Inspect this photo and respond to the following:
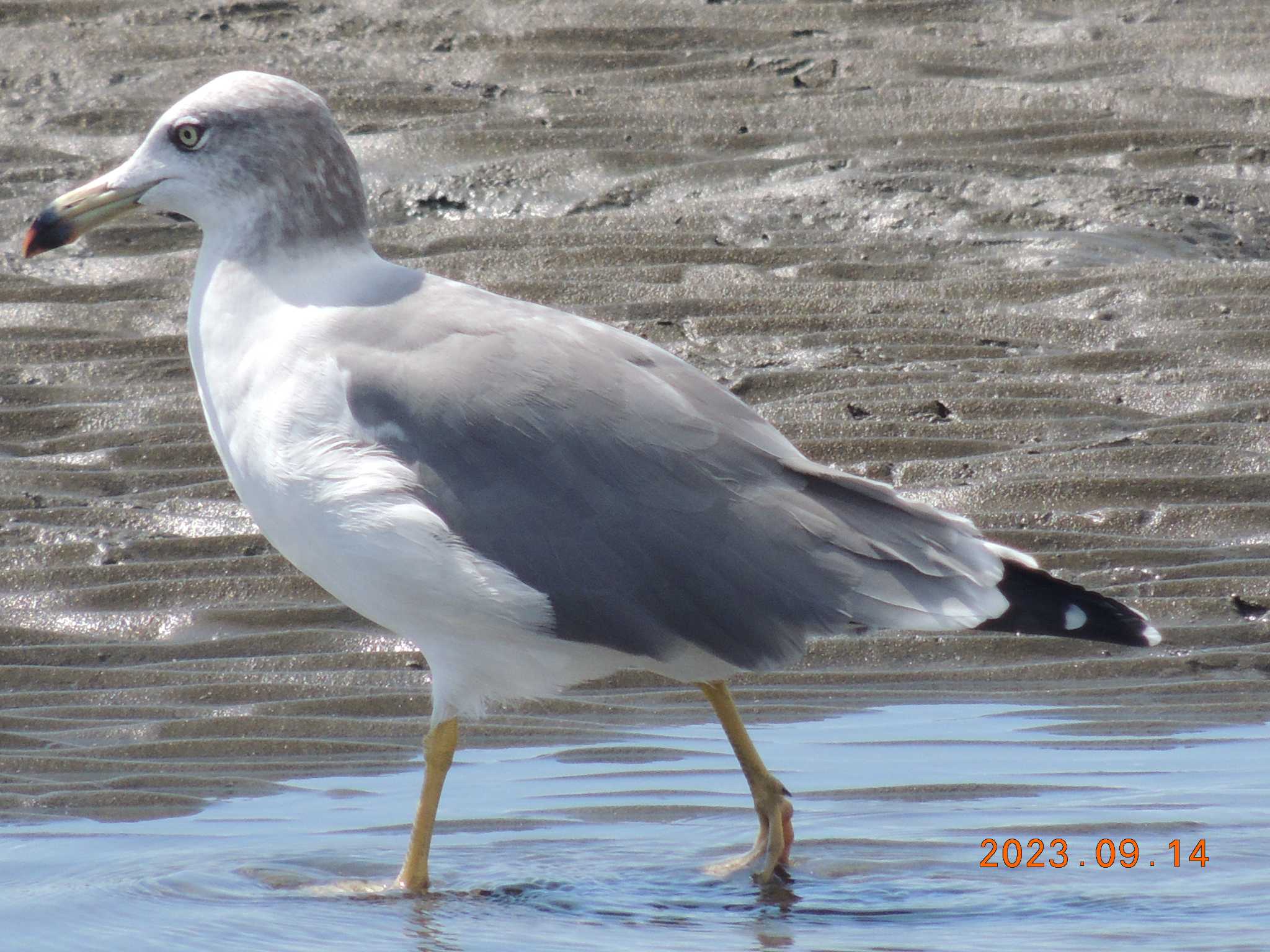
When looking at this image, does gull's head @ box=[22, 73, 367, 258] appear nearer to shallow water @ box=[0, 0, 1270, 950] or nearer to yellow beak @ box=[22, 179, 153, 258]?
yellow beak @ box=[22, 179, 153, 258]

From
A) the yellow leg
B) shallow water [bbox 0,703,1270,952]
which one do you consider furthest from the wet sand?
the yellow leg

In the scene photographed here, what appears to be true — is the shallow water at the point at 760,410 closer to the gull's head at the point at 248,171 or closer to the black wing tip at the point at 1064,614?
the black wing tip at the point at 1064,614

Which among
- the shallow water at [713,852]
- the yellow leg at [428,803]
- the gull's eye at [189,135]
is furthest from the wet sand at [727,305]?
the gull's eye at [189,135]

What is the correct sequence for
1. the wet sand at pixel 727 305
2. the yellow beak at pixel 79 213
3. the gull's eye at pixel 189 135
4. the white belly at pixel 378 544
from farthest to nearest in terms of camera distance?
the wet sand at pixel 727 305, the yellow beak at pixel 79 213, the gull's eye at pixel 189 135, the white belly at pixel 378 544

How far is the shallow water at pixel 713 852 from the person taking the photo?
437 centimetres

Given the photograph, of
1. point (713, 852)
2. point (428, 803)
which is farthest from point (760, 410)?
point (428, 803)

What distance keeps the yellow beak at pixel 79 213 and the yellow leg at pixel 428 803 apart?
1.52 m

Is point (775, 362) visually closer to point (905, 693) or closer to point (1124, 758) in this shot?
point (905, 693)

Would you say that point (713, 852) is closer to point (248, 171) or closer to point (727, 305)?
point (248, 171)

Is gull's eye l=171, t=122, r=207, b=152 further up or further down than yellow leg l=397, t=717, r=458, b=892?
further up

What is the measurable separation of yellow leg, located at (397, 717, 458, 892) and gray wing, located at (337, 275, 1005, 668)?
47 cm

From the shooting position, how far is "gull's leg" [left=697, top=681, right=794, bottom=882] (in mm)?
4828

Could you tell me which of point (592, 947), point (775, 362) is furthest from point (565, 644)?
point (775, 362)

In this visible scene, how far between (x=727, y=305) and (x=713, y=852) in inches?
161
